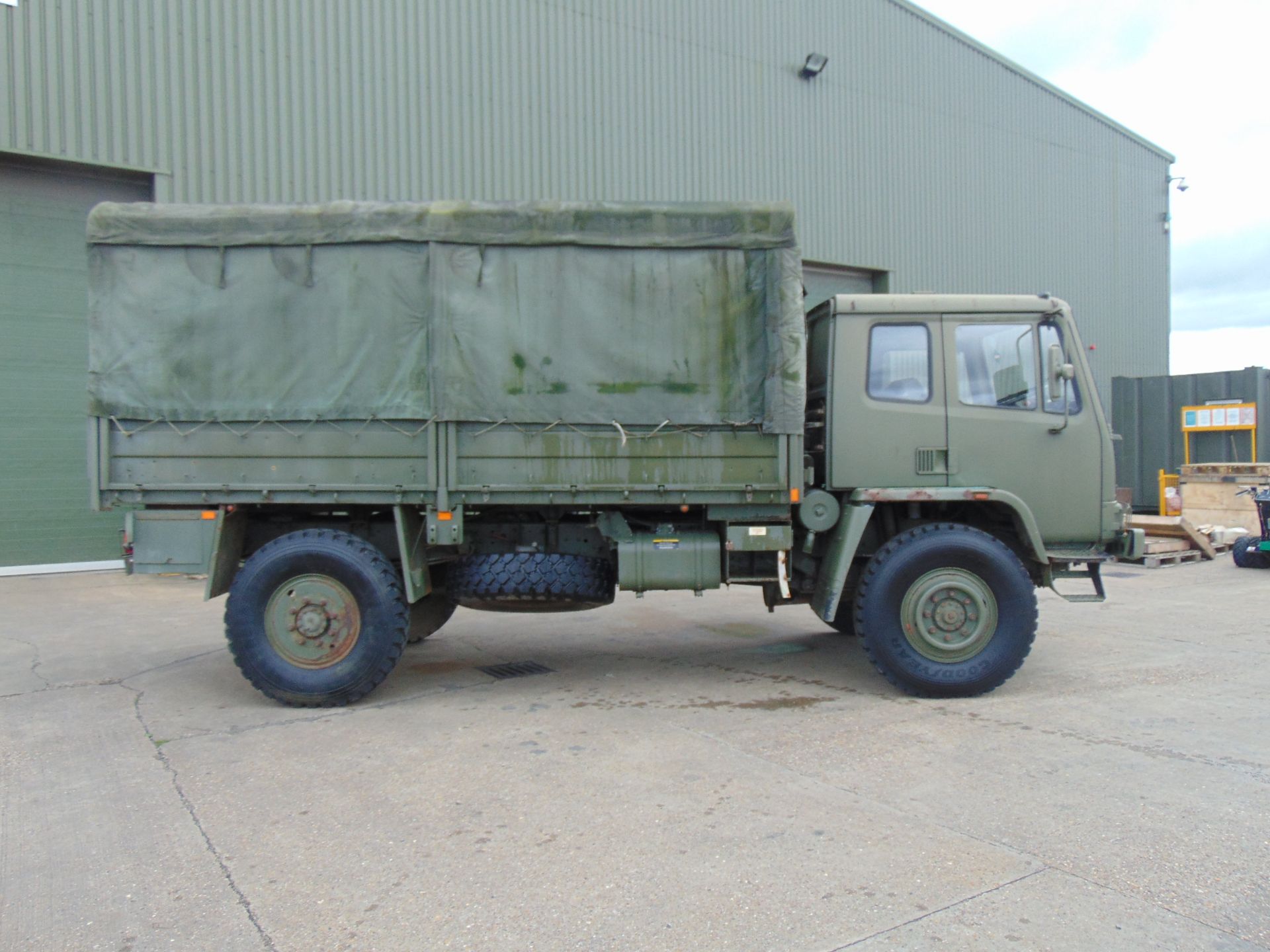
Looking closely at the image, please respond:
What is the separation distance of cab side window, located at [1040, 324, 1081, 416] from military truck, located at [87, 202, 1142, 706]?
7 centimetres

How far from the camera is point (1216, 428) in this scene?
17.6 meters

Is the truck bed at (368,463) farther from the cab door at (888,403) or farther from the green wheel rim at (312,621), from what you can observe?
the cab door at (888,403)

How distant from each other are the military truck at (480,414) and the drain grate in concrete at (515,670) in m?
1.12

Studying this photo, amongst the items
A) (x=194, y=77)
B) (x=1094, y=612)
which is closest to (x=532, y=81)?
(x=194, y=77)

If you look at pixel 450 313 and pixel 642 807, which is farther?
pixel 450 313

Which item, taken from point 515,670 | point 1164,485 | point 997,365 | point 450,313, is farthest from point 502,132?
point 1164,485

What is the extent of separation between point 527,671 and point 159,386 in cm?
337

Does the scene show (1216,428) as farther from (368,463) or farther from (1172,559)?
(368,463)

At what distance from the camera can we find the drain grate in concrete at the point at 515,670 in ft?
22.8

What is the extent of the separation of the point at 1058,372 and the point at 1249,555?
908 centimetres

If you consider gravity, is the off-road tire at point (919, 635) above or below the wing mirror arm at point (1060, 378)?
below

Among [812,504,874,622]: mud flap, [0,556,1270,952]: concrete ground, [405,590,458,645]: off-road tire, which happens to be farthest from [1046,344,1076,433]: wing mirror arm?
[405,590,458,645]: off-road tire

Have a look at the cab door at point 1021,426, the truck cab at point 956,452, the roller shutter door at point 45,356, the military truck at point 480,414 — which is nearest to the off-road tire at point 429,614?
the military truck at point 480,414

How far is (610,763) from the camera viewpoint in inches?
192
